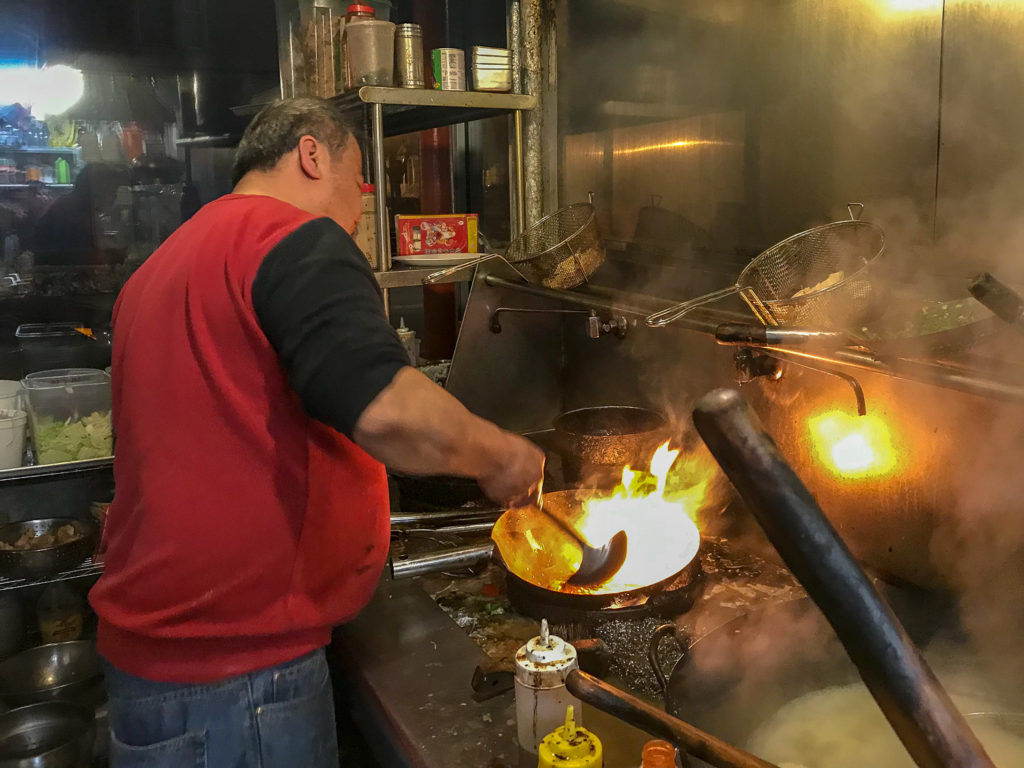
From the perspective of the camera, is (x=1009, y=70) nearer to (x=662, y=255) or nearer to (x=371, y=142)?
(x=662, y=255)

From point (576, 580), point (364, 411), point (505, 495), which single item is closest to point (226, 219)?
point (364, 411)

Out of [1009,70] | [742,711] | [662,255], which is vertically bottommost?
[742,711]

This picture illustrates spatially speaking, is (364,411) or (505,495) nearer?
(364,411)

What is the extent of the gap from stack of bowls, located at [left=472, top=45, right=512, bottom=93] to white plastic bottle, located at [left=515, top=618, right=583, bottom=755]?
7.34 feet

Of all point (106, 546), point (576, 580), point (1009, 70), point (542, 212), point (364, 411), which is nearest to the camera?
point (364, 411)

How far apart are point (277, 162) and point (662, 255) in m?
1.30

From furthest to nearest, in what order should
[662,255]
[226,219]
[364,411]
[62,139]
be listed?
[62,139]
[662,255]
[226,219]
[364,411]

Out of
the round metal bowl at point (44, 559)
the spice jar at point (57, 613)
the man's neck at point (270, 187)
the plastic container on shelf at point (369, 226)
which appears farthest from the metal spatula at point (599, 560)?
the spice jar at point (57, 613)

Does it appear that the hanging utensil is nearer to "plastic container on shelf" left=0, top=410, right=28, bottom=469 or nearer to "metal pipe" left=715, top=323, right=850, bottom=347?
"metal pipe" left=715, top=323, right=850, bottom=347

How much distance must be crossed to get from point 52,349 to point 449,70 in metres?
2.39

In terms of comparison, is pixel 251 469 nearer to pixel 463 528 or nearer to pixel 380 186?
pixel 463 528

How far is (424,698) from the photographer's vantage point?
5.34 ft

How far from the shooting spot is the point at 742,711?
155cm

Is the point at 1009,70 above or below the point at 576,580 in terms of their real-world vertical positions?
above
